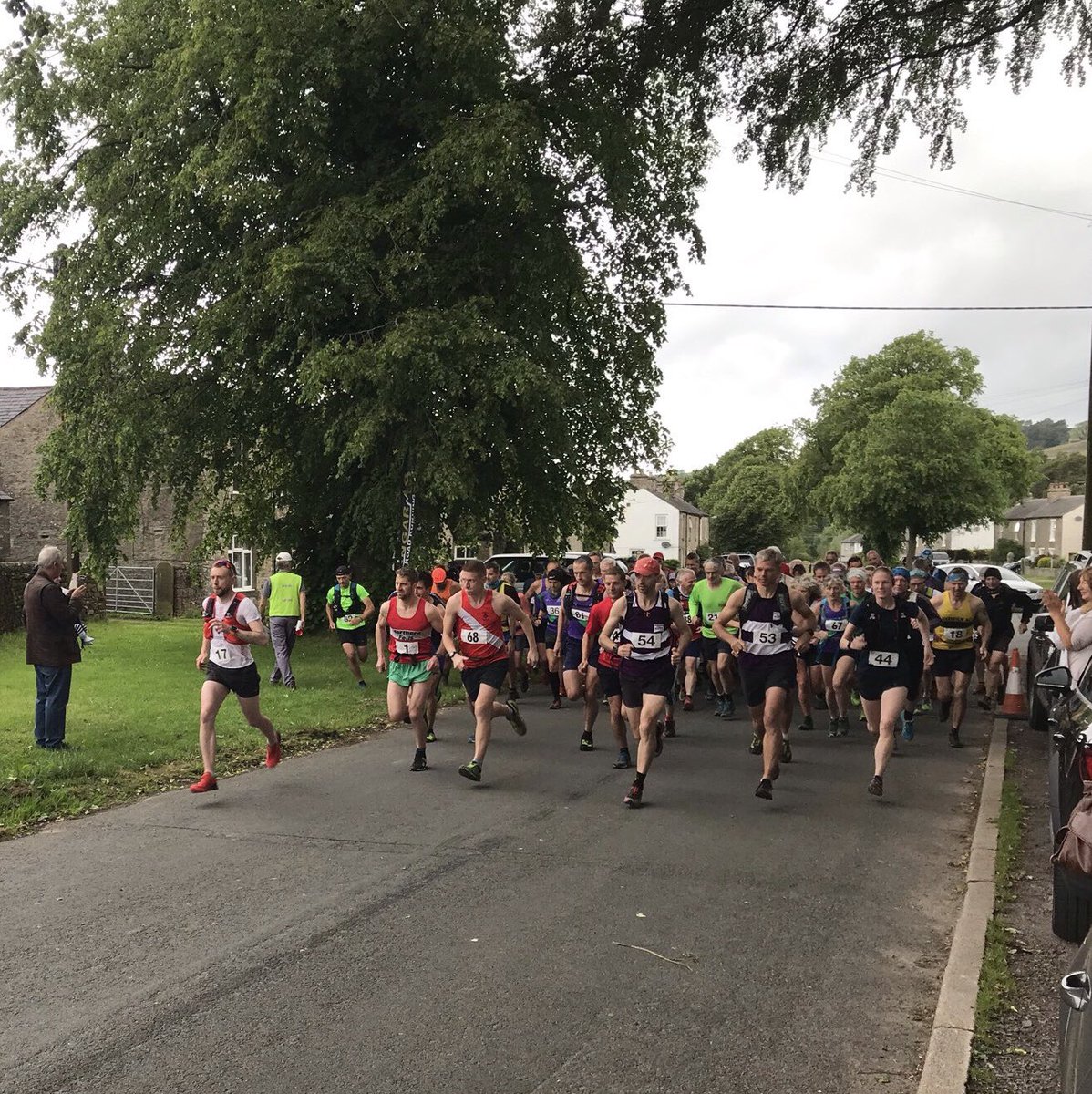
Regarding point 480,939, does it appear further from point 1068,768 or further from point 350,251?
point 350,251

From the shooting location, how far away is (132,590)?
33062 millimetres

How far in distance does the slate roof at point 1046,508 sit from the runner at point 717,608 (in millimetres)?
102820

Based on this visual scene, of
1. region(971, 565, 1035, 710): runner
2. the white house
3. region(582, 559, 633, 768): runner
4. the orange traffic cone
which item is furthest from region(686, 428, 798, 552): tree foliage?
region(582, 559, 633, 768): runner

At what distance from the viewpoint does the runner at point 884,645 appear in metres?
9.03

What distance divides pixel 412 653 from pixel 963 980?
6.02 meters

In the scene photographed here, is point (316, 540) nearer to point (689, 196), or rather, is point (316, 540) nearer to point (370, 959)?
point (689, 196)

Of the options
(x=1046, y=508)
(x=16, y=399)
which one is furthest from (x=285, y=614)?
(x=1046, y=508)

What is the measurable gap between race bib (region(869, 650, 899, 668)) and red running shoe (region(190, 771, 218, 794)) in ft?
18.3

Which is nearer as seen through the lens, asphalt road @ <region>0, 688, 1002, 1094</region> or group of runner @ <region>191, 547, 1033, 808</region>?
asphalt road @ <region>0, 688, 1002, 1094</region>

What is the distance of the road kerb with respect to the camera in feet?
13.2

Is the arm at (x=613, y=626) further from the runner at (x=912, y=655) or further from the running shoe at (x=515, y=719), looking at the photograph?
the runner at (x=912, y=655)

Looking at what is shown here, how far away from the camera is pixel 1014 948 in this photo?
5.51m

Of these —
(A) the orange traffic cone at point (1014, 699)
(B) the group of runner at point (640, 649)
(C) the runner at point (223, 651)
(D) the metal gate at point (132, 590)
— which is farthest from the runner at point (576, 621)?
(D) the metal gate at point (132, 590)

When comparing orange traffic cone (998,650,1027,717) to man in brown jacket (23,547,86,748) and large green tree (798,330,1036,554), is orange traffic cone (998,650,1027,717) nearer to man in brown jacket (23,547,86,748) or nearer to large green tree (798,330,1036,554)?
man in brown jacket (23,547,86,748)
